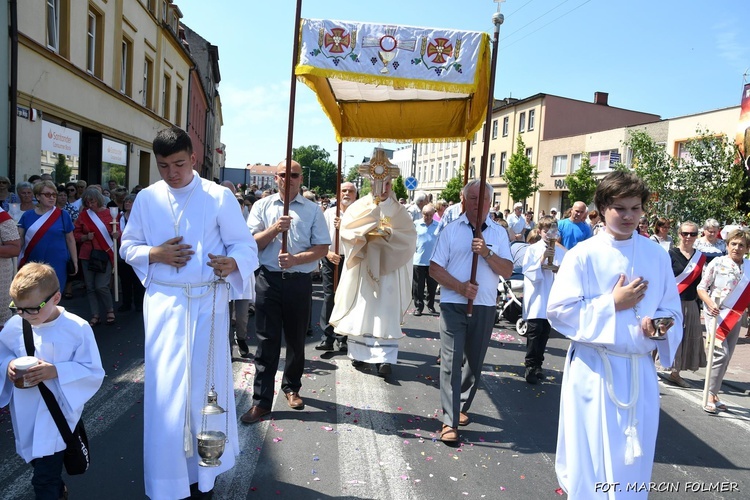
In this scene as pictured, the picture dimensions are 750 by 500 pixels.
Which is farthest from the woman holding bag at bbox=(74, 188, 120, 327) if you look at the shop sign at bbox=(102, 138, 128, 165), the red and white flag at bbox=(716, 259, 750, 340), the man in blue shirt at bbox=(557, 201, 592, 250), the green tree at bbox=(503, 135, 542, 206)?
the green tree at bbox=(503, 135, 542, 206)

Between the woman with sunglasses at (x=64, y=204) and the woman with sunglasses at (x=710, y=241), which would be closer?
the woman with sunglasses at (x=710, y=241)

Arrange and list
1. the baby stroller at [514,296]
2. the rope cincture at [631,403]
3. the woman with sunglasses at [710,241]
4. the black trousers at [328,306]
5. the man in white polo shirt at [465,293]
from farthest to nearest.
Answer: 1. the baby stroller at [514,296]
2. the woman with sunglasses at [710,241]
3. the black trousers at [328,306]
4. the man in white polo shirt at [465,293]
5. the rope cincture at [631,403]

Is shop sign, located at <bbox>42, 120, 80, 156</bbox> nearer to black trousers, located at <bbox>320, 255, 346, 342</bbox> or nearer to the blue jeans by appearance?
black trousers, located at <bbox>320, 255, 346, 342</bbox>

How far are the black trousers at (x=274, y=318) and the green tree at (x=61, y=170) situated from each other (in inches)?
403

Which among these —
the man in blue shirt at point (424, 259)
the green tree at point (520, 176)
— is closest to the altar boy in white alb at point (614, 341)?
the man in blue shirt at point (424, 259)

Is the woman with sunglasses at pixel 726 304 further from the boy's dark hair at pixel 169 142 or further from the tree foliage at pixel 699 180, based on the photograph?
the tree foliage at pixel 699 180

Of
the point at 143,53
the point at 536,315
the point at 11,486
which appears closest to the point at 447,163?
the point at 143,53

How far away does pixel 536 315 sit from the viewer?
6496 mm

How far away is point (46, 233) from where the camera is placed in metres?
6.38

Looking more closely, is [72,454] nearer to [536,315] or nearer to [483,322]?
[483,322]

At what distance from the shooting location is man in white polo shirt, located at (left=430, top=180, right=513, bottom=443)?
181 inches

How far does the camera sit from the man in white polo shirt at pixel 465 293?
459 cm

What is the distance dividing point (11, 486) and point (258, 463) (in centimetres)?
153

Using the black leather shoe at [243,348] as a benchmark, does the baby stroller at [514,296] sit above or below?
above
